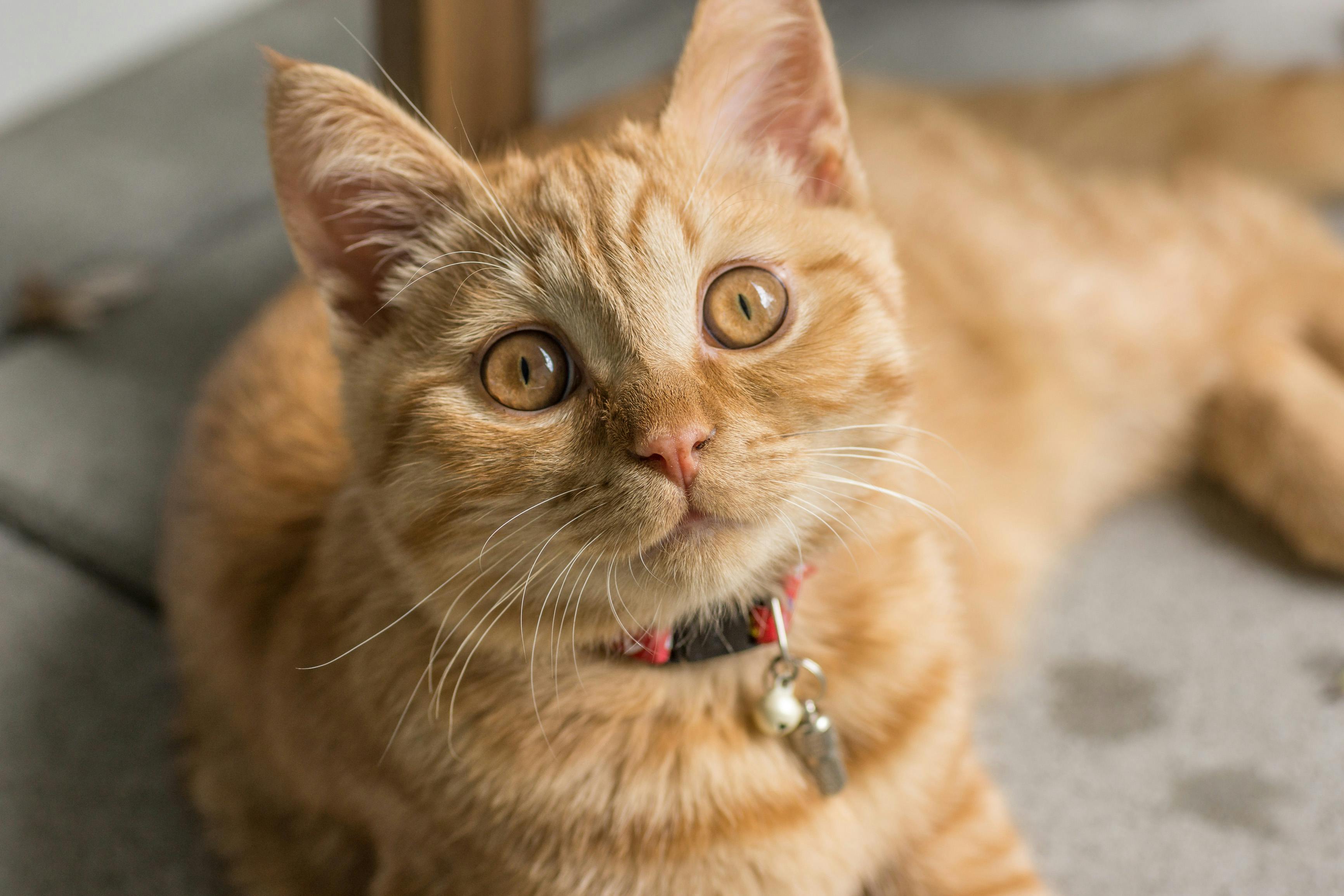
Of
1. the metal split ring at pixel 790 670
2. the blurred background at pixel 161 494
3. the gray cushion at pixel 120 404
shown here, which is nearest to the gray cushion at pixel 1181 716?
the blurred background at pixel 161 494

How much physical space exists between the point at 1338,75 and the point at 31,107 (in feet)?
10.8

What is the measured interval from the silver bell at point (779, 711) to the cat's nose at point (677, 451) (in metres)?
0.34

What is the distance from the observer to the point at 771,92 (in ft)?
4.28

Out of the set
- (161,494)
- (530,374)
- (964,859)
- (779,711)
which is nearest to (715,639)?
(779,711)

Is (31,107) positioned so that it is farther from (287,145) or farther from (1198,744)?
(1198,744)

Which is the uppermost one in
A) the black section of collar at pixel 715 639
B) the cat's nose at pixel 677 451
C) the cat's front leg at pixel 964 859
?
the cat's nose at pixel 677 451

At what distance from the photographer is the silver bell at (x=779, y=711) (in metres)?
1.24

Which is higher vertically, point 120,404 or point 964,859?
point 120,404

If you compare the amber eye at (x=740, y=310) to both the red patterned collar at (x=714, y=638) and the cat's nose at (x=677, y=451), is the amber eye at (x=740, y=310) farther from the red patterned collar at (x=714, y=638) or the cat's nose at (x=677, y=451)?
the red patterned collar at (x=714, y=638)

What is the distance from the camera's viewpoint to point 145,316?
2.63 meters

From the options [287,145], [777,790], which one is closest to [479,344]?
[287,145]

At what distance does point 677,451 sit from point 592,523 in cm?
11

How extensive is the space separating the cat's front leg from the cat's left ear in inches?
30.5

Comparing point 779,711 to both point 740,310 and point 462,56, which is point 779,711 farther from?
point 462,56
